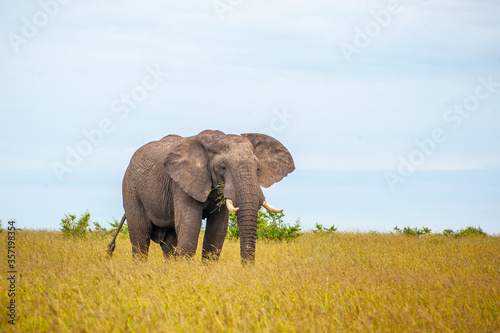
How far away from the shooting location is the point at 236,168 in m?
9.82

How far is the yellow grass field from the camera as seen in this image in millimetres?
6266

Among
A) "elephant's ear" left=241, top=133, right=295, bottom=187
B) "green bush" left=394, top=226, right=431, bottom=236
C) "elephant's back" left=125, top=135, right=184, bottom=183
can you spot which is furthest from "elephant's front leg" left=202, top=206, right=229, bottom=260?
"green bush" left=394, top=226, right=431, bottom=236

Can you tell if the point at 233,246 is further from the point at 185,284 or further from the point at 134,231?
A: the point at 185,284

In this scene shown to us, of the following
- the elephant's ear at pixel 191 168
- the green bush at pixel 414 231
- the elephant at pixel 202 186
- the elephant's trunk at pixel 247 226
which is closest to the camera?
the elephant's trunk at pixel 247 226

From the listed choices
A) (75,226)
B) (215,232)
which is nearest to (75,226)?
(75,226)

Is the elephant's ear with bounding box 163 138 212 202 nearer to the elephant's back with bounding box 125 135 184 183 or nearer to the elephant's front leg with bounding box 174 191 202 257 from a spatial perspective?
the elephant's front leg with bounding box 174 191 202 257

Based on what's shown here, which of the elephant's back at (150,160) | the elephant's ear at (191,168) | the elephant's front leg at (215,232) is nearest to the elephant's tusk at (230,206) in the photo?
the elephant's ear at (191,168)

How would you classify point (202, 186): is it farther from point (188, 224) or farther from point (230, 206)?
point (230, 206)

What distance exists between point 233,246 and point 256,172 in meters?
6.58

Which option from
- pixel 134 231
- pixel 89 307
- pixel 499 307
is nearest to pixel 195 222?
pixel 134 231

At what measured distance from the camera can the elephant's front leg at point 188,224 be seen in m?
10.6

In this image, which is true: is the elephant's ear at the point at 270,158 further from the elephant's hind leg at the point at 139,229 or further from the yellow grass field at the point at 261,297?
the elephant's hind leg at the point at 139,229

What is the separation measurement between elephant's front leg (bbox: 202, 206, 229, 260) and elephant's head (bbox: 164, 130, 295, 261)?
1.01 meters

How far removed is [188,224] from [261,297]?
11.0 ft
